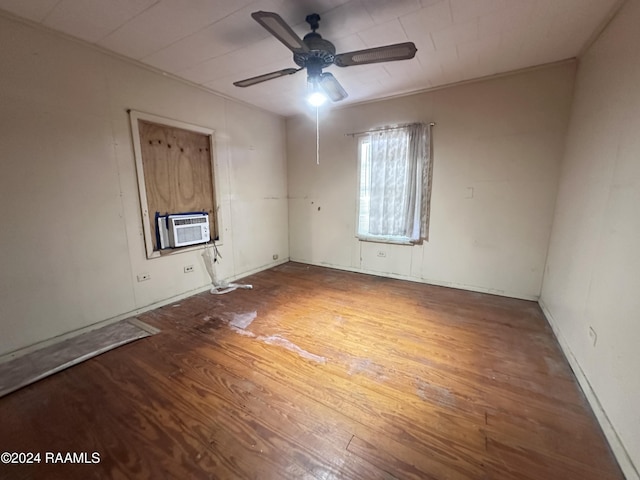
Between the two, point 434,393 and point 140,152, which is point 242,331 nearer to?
point 434,393

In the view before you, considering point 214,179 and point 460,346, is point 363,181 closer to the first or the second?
point 214,179

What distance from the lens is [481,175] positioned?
3.14 m

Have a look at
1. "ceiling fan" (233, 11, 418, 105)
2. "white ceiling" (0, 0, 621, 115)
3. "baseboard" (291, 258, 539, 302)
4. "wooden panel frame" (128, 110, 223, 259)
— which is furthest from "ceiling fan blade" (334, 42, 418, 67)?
"baseboard" (291, 258, 539, 302)

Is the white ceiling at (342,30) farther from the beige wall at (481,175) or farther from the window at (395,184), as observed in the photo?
the window at (395,184)

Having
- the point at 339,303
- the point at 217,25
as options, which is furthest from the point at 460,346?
the point at 217,25

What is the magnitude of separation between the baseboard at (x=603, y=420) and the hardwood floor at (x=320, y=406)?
0.14ft

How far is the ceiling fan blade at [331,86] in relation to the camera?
212 centimetres

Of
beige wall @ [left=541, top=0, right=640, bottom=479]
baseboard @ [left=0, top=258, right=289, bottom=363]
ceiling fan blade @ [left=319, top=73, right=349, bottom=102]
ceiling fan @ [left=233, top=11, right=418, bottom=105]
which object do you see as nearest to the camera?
beige wall @ [left=541, top=0, right=640, bottom=479]

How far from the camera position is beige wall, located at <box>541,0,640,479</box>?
131cm

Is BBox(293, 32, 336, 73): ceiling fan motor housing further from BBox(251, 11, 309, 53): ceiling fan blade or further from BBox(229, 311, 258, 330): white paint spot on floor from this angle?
BBox(229, 311, 258, 330): white paint spot on floor

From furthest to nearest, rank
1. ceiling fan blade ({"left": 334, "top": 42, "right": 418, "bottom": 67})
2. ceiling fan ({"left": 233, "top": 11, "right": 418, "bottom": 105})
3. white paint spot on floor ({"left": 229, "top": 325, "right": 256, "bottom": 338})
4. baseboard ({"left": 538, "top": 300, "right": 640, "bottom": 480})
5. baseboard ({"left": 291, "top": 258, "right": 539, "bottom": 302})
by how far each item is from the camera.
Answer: baseboard ({"left": 291, "top": 258, "right": 539, "bottom": 302}), white paint spot on floor ({"left": 229, "top": 325, "right": 256, "bottom": 338}), ceiling fan blade ({"left": 334, "top": 42, "right": 418, "bottom": 67}), ceiling fan ({"left": 233, "top": 11, "right": 418, "bottom": 105}), baseboard ({"left": 538, "top": 300, "right": 640, "bottom": 480})

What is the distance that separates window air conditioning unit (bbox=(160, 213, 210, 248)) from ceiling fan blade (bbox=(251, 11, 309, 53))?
2.24 m

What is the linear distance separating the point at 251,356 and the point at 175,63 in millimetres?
2929

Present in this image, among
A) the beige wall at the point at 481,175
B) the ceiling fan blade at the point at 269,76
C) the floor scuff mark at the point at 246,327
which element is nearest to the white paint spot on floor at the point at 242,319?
the floor scuff mark at the point at 246,327
